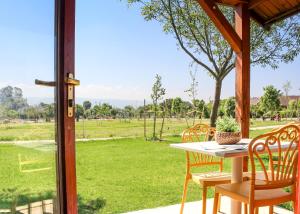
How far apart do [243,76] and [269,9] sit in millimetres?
743

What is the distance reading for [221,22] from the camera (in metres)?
3.13

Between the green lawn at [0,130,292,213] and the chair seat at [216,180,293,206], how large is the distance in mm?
1213

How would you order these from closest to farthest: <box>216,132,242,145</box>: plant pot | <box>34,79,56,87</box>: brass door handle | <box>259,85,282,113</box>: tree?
<box>34,79,56,87</box>: brass door handle
<box>216,132,242,145</box>: plant pot
<box>259,85,282,113</box>: tree

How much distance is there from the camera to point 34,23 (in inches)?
62.4

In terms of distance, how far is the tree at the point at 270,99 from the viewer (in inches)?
248

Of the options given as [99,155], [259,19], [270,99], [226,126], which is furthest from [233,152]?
[270,99]

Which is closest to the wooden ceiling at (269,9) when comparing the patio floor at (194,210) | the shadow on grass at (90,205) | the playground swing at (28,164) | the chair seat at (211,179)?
the chair seat at (211,179)

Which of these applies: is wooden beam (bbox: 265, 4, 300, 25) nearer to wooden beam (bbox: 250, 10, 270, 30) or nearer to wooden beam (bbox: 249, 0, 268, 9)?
wooden beam (bbox: 250, 10, 270, 30)

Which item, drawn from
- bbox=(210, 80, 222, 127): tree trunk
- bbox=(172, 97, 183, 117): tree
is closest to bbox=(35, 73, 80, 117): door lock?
bbox=(210, 80, 222, 127): tree trunk

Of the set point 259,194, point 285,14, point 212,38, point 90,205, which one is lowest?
point 90,205

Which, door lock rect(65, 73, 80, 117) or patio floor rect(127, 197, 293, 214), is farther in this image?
patio floor rect(127, 197, 293, 214)

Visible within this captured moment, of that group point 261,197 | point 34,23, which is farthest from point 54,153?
point 261,197

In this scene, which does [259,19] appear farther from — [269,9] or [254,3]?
[254,3]

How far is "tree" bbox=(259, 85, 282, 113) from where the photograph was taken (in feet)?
20.6
